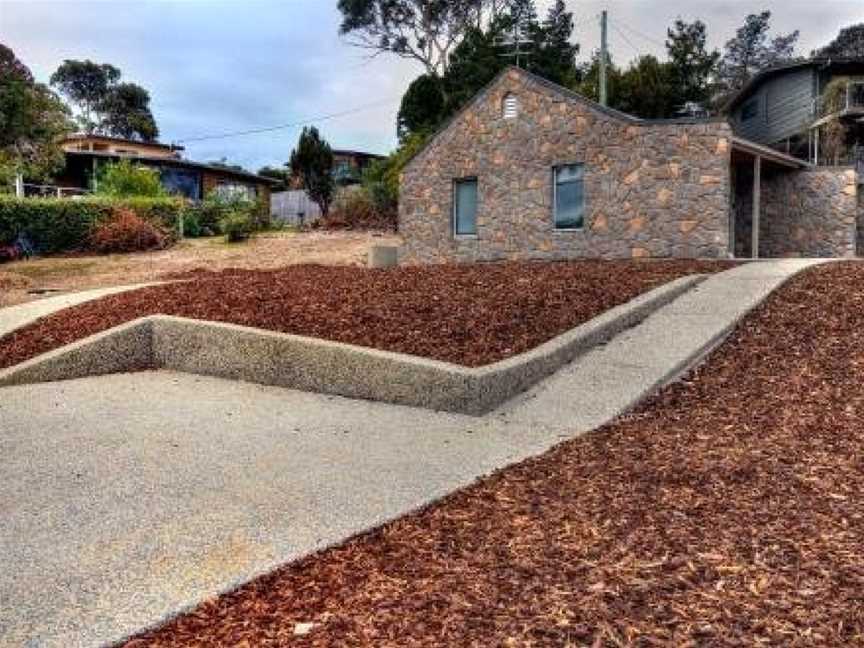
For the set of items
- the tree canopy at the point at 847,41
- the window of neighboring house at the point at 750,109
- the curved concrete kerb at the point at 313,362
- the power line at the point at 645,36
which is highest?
the tree canopy at the point at 847,41

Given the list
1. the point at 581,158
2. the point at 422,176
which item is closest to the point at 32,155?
the point at 422,176

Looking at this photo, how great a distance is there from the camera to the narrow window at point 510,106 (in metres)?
15.6

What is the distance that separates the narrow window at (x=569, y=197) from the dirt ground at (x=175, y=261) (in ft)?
17.8

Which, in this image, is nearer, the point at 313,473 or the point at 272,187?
the point at 313,473

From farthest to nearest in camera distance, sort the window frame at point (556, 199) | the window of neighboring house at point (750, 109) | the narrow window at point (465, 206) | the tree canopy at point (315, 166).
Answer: the window of neighboring house at point (750, 109) → the tree canopy at point (315, 166) → the narrow window at point (465, 206) → the window frame at point (556, 199)

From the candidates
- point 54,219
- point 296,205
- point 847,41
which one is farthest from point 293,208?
point 847,41

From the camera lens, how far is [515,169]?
15625 millimetres

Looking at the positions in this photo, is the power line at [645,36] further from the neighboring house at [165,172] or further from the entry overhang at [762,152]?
the entry overhang at [762,152]

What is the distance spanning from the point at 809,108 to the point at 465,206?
17.4 metres

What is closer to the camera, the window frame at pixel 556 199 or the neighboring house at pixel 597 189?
the neighboring house at pixel 597 189

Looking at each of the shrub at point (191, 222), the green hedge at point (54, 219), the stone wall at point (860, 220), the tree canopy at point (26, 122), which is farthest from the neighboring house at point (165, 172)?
the stone wall at point (860, 220)

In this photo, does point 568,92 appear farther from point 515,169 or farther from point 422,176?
point 422,176

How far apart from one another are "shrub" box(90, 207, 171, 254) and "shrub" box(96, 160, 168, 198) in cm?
382

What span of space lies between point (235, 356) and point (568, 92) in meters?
10.5
